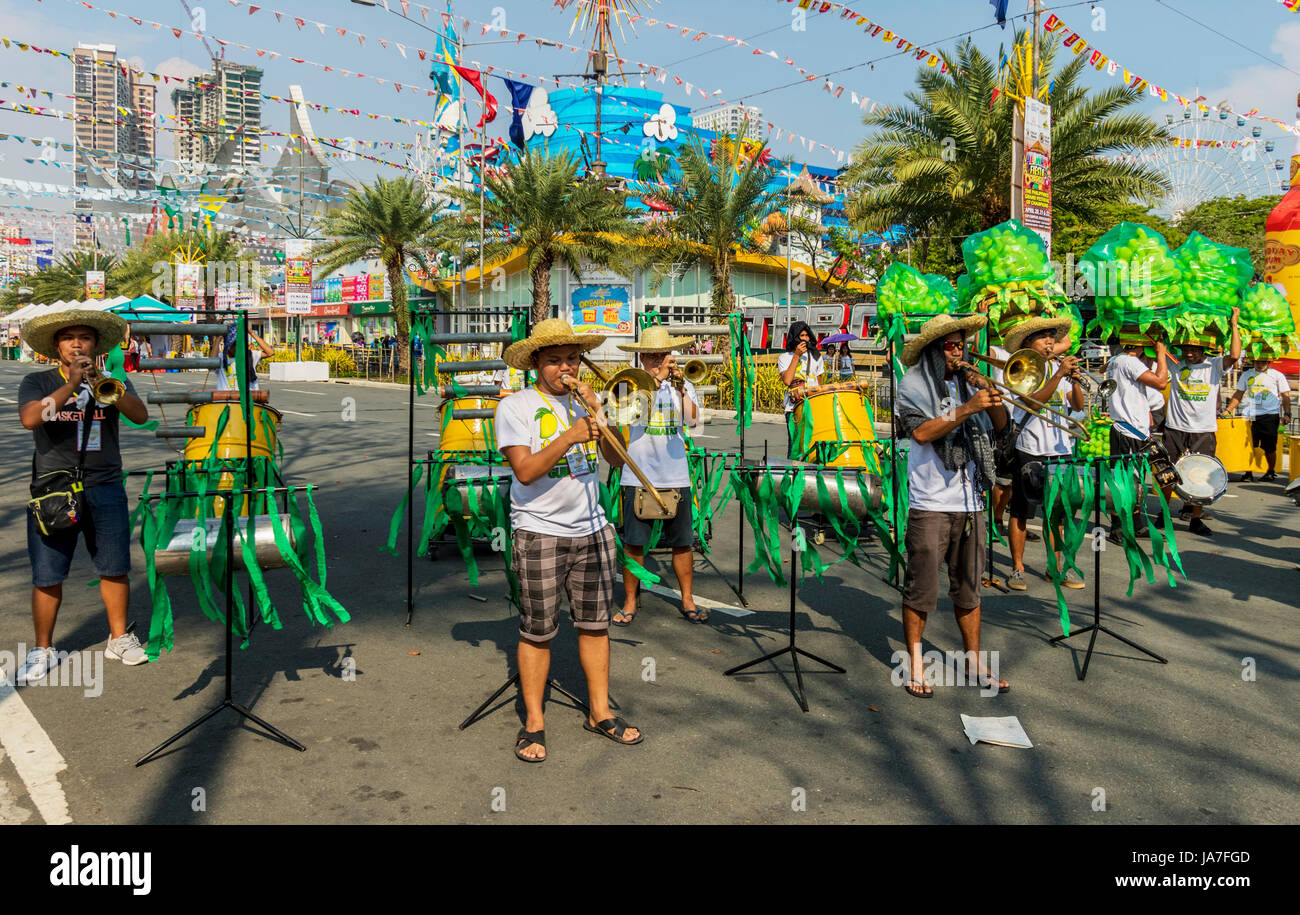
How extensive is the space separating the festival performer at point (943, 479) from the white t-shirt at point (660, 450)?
1.72m

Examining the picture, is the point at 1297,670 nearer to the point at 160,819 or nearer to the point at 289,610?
the point at 160,819

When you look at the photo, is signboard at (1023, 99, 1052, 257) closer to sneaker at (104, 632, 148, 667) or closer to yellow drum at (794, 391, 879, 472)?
yellow drum at (794, 391, 879, 472)

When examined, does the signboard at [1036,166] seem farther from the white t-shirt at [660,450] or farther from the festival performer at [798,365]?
the white t-shirt at [660,450]

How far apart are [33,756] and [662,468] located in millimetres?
3588

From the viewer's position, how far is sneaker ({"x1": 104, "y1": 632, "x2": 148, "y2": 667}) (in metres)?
5.35

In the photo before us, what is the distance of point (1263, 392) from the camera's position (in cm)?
1272

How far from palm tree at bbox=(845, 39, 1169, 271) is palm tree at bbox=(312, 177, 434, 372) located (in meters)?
18.8

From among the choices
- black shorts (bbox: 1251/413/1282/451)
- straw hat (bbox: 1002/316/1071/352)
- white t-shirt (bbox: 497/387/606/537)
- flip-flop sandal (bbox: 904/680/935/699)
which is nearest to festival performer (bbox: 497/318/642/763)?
white t-shirt (bbox: 497/387/606/537)

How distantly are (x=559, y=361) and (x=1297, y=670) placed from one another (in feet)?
14.3

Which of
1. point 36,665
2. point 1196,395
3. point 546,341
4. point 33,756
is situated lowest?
point 33,756

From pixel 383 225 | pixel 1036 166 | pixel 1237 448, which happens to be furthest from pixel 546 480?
pixel 383 225

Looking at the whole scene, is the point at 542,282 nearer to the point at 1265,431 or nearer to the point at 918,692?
the point at 1265,431

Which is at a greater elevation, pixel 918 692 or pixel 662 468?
pixel 662 468

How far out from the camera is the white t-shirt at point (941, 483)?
484cm
